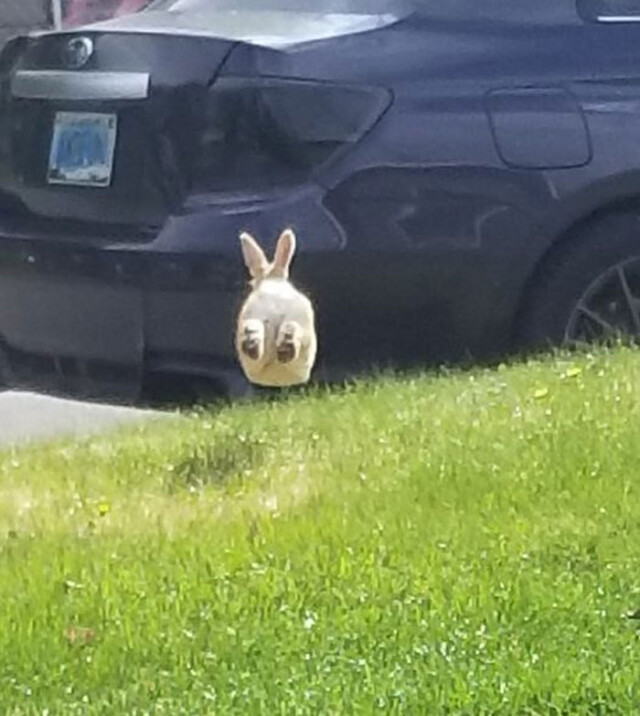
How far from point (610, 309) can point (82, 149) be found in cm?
158

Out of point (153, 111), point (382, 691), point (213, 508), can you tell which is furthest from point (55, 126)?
point (382, 691)

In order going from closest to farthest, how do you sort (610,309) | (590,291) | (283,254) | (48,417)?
1. (283,254)
2. (590,291)
3. (610,309)
4. (48,417)

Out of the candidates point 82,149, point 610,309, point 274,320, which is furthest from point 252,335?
point 610,309

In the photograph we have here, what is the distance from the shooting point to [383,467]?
5.24m

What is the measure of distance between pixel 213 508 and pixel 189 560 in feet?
1.57

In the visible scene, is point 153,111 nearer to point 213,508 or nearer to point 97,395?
point 97,395

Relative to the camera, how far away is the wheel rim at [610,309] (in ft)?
20.9

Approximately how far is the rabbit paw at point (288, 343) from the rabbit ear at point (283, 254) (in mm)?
136

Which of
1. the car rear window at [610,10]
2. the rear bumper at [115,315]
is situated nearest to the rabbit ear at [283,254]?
the rear bumper at [115,315]

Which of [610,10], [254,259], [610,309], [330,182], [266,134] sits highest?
[610,10]

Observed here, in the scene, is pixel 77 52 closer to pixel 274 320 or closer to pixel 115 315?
pixel 115 315

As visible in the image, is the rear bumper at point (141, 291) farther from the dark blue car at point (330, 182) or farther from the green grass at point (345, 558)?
the green grass at point (345, 558)

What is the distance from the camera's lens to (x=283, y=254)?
5684 mm

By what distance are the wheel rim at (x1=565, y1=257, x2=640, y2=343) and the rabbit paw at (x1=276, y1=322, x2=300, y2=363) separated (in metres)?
0.96
